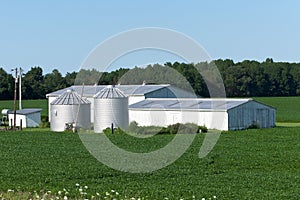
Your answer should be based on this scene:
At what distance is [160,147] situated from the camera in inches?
1363

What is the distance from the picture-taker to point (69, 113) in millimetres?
55469

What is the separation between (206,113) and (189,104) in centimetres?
295

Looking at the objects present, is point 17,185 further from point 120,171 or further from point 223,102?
point 223,102

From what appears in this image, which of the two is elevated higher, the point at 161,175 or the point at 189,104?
the point at 189,104

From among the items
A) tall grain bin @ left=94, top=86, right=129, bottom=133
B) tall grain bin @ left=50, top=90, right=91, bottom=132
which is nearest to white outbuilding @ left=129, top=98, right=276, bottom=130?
tall grain bin @ left=94, top=86, right=129, bottom=133

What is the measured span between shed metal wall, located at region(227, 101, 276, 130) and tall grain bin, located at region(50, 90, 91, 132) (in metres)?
12.8

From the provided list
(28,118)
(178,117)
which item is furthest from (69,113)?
(28,118)

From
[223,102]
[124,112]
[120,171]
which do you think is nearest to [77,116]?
[124,112]

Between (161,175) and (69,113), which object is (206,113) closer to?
(69,113)

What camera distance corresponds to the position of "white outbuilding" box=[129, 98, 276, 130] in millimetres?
52844

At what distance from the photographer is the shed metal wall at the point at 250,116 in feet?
174

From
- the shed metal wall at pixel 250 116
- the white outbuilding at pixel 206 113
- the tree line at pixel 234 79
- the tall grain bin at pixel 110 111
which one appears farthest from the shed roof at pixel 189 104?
the tree line at pixel 234 79

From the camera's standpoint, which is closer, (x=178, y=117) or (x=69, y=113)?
(x=178, y=117)

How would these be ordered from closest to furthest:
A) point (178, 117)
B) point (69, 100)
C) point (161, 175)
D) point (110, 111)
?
point (161, 175) < point (110, 111) < point (178, 117) < point (69, 100)
